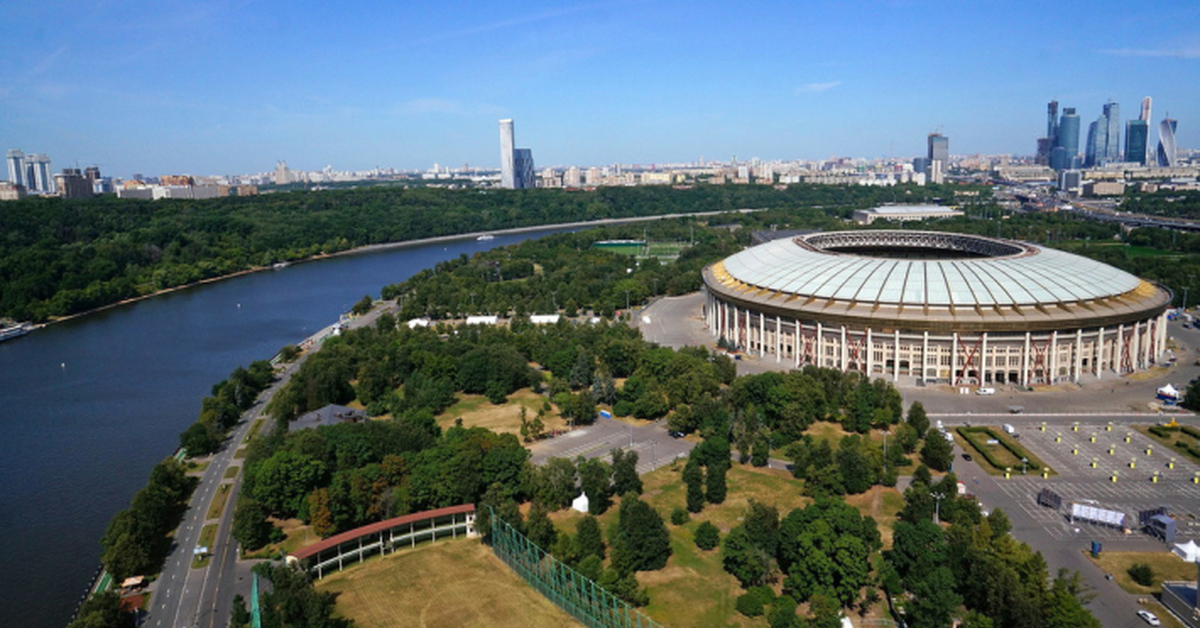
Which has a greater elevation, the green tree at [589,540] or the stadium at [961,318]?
the stadium at [961,318]

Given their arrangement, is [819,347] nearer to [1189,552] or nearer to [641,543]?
[1189,552]

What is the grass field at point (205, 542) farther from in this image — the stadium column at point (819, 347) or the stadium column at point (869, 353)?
the stadium column at point (869, 353)

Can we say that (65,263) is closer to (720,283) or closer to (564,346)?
(564,346)

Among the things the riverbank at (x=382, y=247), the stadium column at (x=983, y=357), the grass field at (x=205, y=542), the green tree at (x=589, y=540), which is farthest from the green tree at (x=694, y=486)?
the riverbank at (x=382, y=247)

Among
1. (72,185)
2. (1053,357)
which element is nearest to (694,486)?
(1053,357)

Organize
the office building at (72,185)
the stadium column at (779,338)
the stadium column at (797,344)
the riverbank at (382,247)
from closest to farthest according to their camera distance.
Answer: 1. the stadium column at (797,344)
2. the stadium column at (779,338)
3. the riverbank at (382,247)
4. the office building at (72,185)

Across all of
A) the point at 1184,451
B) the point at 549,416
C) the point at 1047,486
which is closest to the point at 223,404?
the point at 549,416

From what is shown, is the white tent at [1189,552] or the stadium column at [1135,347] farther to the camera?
the stadium column at [1135,347]
